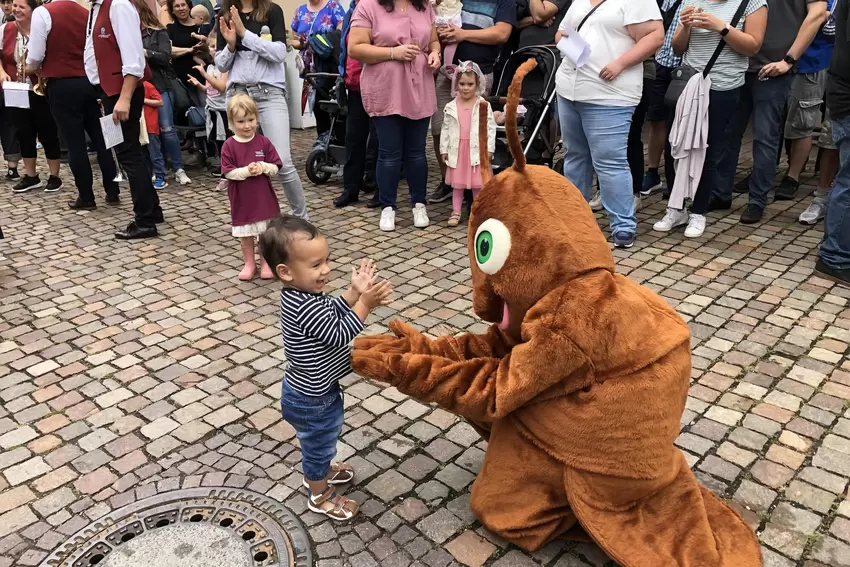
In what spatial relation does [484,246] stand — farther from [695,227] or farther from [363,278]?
[695,227]

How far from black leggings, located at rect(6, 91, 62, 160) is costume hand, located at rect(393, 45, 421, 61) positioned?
14.6ft

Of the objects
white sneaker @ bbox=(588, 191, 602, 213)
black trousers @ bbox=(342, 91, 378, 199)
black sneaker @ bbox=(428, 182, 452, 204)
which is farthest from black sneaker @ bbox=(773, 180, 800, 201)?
black trousers @ bbox=(342, 91, 378, 199)

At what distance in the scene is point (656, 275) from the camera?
203 inches

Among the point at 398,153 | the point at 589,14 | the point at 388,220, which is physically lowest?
the point at 388,220

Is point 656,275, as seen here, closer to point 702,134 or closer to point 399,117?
point 702,134

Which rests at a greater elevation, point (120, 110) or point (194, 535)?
point (120, 110)

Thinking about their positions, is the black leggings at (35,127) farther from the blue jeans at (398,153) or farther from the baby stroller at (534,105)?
the baby stroller at (534,105)

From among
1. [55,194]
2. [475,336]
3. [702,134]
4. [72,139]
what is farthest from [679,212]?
[55,194]

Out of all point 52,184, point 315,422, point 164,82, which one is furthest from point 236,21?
point 315,422

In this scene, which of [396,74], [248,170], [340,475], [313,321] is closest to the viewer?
[313,321]

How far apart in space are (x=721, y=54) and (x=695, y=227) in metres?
1.44

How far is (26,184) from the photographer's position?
8031 mm

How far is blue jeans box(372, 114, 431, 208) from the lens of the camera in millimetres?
6078

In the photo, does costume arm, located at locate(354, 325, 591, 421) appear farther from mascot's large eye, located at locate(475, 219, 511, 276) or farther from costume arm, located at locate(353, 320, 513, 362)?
mascot's large eye, located at locate(475, 219, 511, 276)
